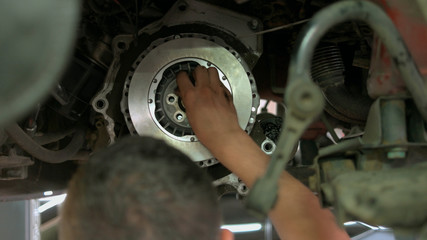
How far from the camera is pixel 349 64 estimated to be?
139 centimetres

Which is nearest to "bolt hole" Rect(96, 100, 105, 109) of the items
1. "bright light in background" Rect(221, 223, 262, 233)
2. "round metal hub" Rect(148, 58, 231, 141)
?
"round metal hub" Rect(148, 58, 231, 141)

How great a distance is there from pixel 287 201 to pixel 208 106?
0.27 metres

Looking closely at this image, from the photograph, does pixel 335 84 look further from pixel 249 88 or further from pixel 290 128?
pixel 290 128

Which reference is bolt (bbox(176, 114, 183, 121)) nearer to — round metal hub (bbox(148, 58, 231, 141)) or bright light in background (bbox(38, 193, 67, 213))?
Result: round metal hub (bbox(148, 58, 231, 141))

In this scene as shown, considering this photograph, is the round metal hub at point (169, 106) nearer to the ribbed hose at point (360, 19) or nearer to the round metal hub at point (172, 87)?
the round metal hub at point (172, 87)

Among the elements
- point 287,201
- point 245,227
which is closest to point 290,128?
point 287,201

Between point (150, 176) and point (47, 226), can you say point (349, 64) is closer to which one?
point (150, 176)

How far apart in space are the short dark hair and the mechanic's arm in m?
0.21

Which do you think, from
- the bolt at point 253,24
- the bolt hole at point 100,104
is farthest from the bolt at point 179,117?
the bolt at point 253,24

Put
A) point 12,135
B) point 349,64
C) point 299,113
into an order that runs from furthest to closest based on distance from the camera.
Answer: point 349,64 < point 12,135 < point 299,113

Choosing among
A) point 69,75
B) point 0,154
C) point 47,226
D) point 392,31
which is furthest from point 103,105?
point 47,226

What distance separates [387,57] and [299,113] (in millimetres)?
280

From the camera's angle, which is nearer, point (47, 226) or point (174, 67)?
point (174, 67)

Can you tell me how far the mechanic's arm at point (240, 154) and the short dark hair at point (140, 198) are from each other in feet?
0.69
